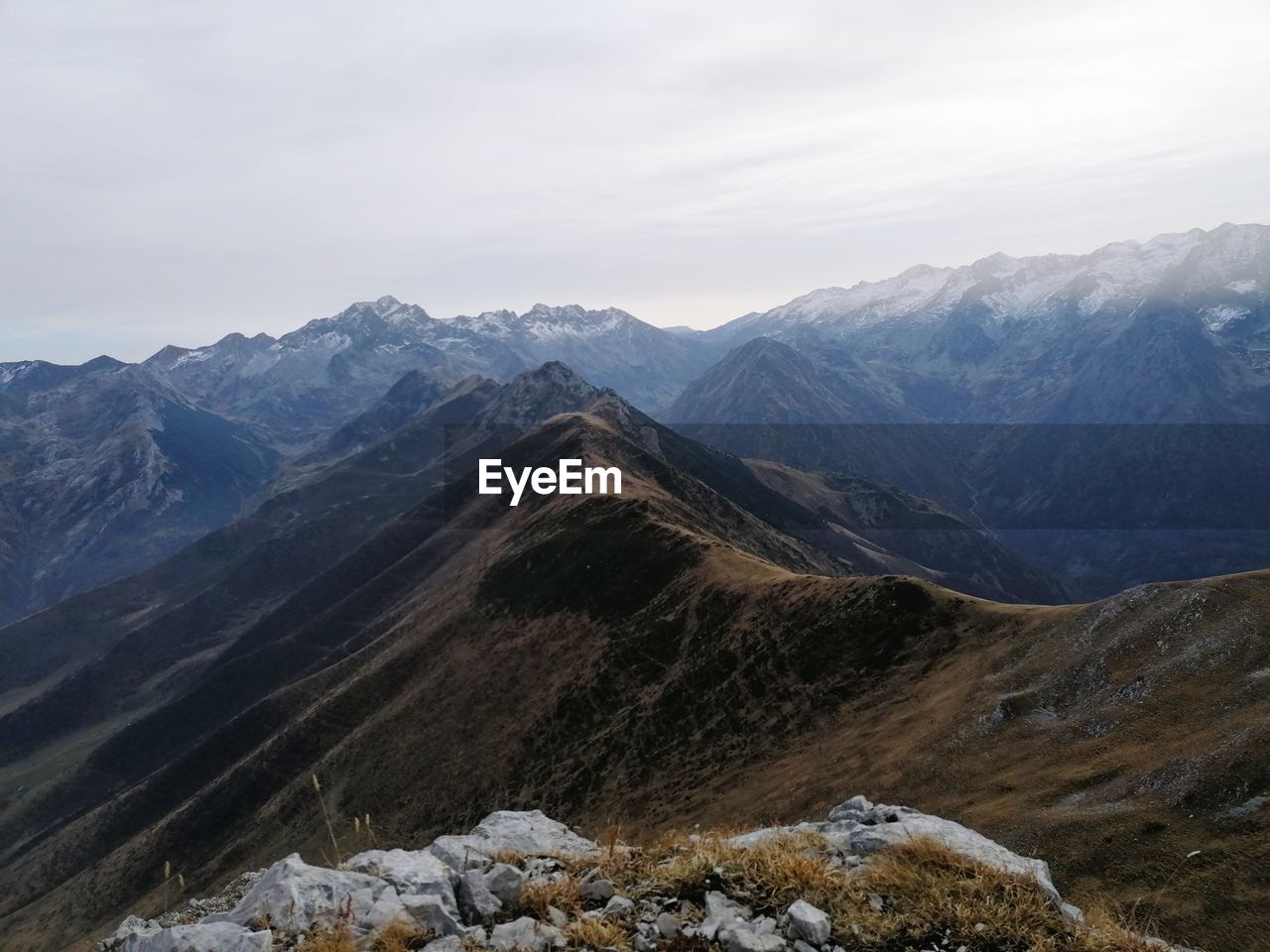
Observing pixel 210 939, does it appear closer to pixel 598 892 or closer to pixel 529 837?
pixel 598 892

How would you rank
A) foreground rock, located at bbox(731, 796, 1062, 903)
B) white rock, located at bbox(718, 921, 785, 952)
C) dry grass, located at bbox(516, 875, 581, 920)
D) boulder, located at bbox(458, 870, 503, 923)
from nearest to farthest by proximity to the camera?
white rock, located at bbox(718, 921, 785, 952) < dry grass, located at bbox(516, 875, 581, 920) < boulder, located at bbox(458, 870, 503, 923) < foreground rock, located at bbox(731, 796, 1062, 903)

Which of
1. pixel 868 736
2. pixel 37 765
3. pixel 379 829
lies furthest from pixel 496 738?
pixel 37 765

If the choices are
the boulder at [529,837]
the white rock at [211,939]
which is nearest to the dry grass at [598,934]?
the boulder at [529,837]

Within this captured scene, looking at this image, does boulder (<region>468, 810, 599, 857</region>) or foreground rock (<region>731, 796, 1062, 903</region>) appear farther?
boulder (<region>468, 810, 599, 857</region>)

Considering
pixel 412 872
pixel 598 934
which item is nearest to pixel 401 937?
pixel 412 872

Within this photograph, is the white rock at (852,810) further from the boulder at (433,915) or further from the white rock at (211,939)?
the white rock at (211,939)

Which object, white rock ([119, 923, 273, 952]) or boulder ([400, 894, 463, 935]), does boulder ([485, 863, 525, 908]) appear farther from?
white rock ([119, 923, 273, 952])

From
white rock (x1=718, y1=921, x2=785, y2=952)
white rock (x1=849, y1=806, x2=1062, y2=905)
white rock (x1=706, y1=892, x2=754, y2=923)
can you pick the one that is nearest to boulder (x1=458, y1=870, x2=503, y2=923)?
white rock (x1=706, y1=892, x2=754, y2=923)
